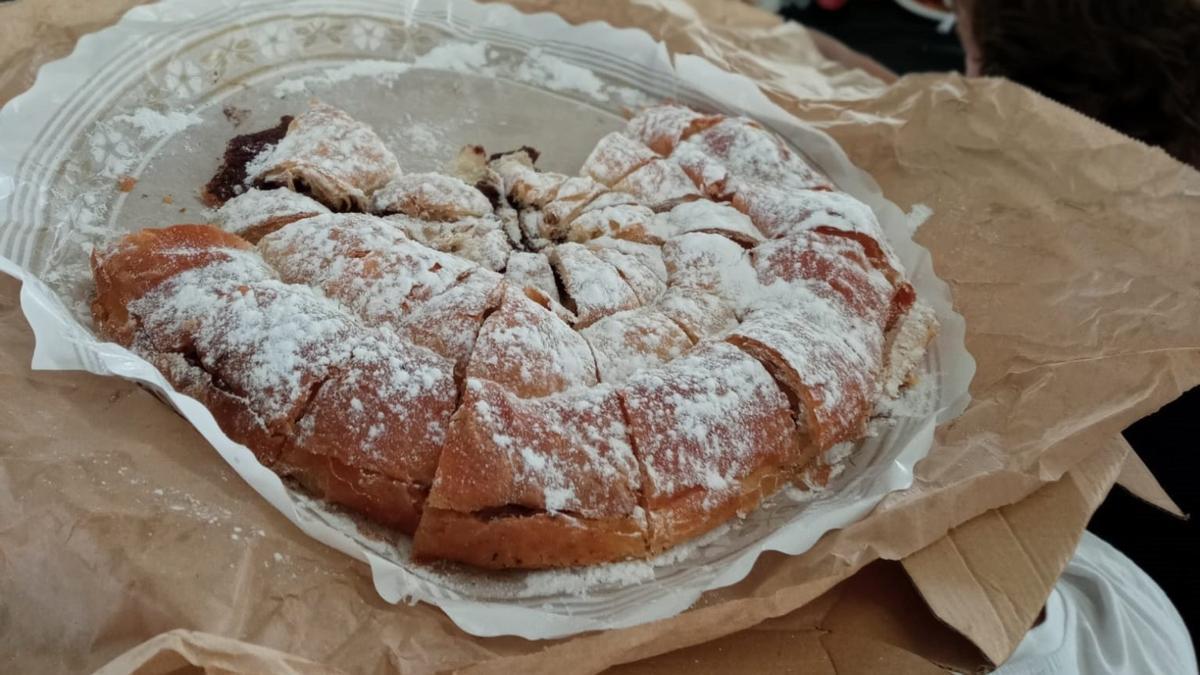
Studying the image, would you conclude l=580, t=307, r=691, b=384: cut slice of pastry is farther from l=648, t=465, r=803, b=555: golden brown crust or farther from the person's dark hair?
the person's dark hair

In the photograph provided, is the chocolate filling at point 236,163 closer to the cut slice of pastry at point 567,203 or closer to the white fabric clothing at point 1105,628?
the cut slice of pastry at point 567,203

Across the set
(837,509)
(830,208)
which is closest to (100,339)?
(837,509)

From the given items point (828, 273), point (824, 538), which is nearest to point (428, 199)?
point (828, 273)

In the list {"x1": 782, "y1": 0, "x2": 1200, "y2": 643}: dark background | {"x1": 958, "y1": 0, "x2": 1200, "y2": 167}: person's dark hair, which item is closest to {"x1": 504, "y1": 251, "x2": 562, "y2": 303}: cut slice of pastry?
{"x1": 782, "y1": 0, "x2": 1200, "y2": 643}: dark background

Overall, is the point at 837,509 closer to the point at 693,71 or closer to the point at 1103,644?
the point at 1103,644

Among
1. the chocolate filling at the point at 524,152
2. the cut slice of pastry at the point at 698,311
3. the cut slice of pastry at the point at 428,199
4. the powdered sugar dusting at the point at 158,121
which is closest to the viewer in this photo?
the cut slice of pastry at the point at 698,311

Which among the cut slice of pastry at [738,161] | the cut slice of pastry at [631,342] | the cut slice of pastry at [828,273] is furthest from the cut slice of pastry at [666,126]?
the cut slice of pastry at [631,342]
